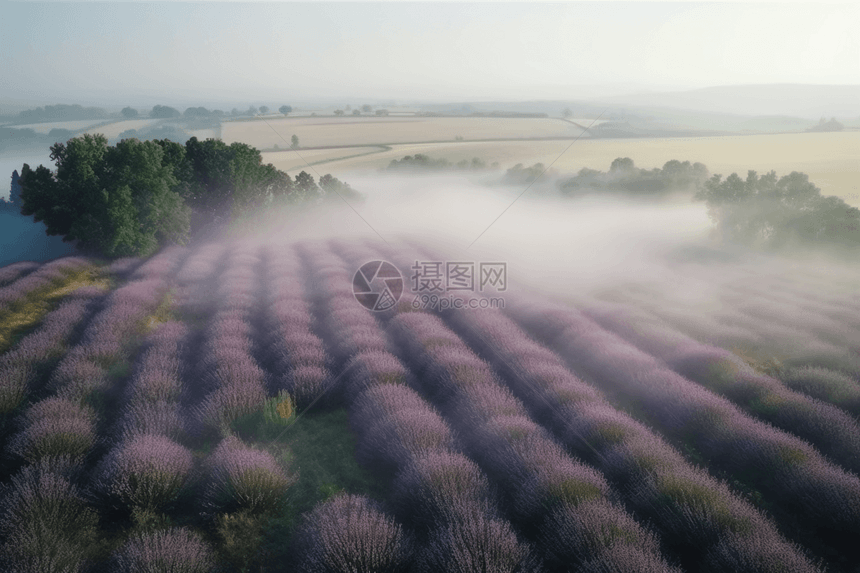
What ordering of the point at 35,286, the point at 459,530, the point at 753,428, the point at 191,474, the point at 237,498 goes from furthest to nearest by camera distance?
the point at 35,286
the point at 753,428
the point at 191,474
the point at 237,498
the point at 459,530

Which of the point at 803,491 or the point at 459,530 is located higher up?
the point at 459,530

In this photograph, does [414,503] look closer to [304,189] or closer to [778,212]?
[778,212]

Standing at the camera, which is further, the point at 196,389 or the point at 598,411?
the point at 196,389

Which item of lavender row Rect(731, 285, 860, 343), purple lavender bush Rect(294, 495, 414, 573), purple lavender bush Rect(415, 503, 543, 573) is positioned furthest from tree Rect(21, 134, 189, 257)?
lavender row Rect(731, 285, 860, 343)

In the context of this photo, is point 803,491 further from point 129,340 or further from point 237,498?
point 129,340

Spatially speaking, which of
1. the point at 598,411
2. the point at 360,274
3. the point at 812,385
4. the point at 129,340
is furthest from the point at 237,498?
the point at 360,274

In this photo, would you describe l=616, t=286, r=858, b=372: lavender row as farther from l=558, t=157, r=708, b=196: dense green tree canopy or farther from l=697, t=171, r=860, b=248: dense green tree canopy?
l=558, t=157, r=708, b=196: dense green tree canopy

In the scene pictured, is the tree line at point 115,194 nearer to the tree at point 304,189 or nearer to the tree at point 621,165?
the tree at point 304,189
